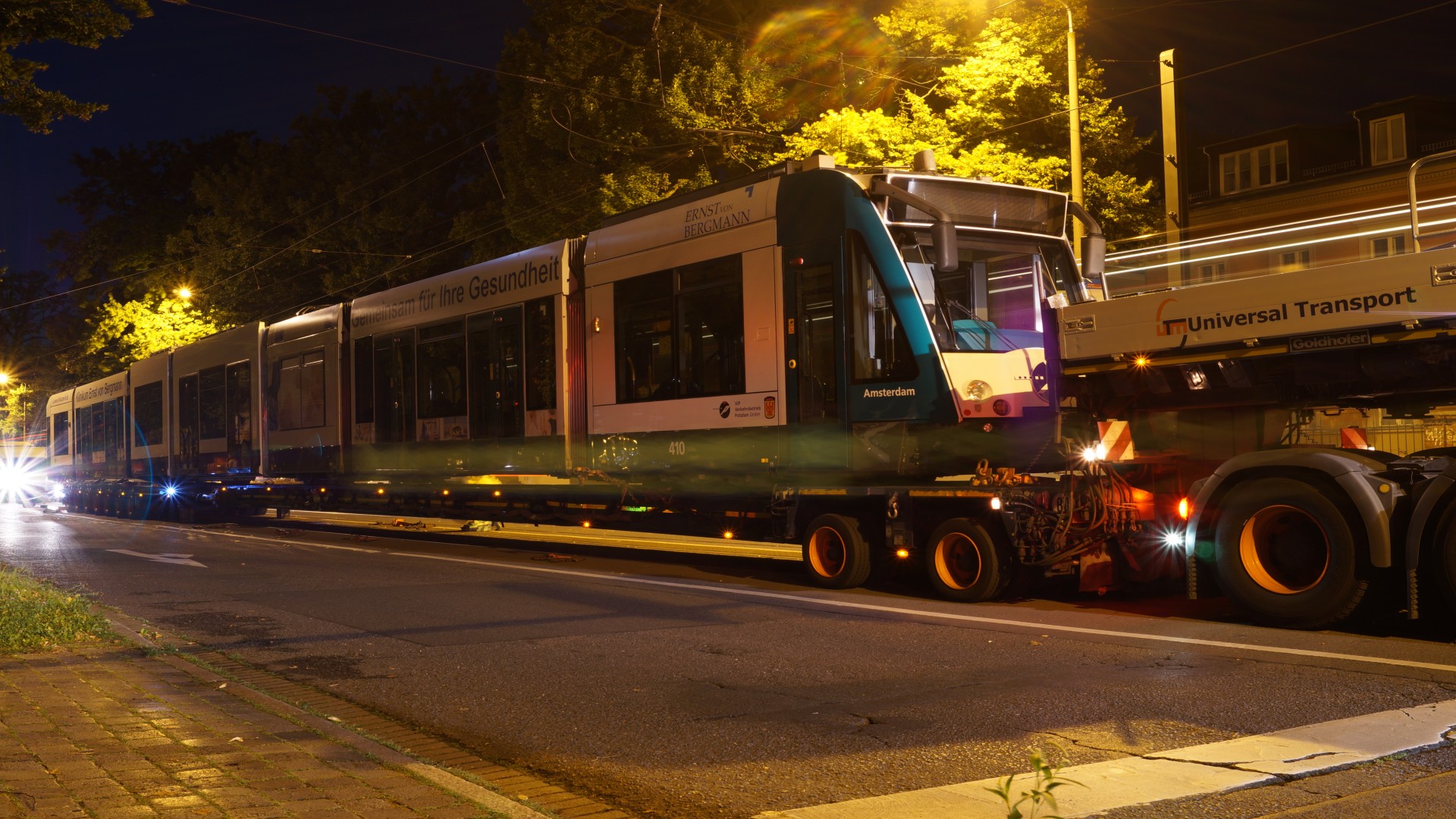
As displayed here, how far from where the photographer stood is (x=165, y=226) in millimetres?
56312

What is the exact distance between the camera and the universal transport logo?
855cm

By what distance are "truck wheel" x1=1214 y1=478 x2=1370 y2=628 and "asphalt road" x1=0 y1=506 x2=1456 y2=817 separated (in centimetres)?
28

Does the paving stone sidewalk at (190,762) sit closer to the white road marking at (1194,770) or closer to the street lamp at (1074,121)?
the white road marking at (1194,770)

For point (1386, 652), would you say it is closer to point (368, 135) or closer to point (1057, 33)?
point (1057, 33)

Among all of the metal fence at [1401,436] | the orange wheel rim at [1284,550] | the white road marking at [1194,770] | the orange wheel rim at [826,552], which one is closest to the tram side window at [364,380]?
the orange wheel rim at [826,552]

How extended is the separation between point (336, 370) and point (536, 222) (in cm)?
882

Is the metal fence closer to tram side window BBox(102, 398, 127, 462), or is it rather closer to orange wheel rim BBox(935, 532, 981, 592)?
orange wheel rim BBox(935, 532, 981, 592)

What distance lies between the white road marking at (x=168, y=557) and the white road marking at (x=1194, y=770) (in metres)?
14.3

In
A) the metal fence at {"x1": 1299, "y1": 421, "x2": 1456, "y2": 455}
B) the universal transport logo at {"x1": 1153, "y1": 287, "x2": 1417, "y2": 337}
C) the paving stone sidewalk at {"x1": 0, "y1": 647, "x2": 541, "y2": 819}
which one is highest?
the universal transport logo at {"x1": 1153, "y1": 287, "x2": 1417, "y2": 337}

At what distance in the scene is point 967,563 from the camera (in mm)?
11531

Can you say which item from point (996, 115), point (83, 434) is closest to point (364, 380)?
point (996, 115)

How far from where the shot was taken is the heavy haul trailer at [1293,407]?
8562 millimetres

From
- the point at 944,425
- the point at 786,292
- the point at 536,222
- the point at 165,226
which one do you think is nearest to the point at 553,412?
the point at 786,292

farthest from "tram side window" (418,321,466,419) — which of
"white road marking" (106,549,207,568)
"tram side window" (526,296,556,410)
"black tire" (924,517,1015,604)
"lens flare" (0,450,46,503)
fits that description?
"lens flare" (0,450,46,503)
